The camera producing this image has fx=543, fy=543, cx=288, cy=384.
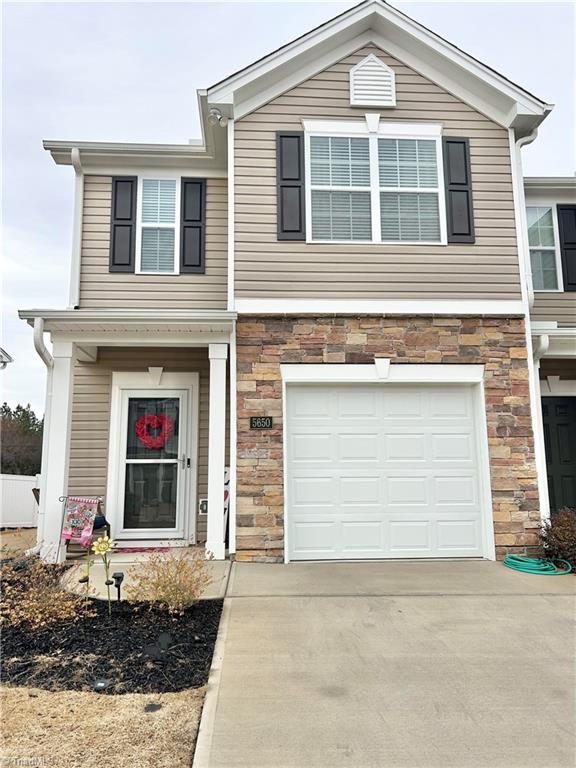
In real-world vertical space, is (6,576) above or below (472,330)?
below

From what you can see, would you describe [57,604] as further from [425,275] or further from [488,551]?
[425,275]

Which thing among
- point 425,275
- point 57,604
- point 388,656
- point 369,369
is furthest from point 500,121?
point 57,604

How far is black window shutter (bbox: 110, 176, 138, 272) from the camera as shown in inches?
304

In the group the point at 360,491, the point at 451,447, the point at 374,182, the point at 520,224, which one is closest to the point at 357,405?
the point at 360,491

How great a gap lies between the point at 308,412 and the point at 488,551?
8.79 feet

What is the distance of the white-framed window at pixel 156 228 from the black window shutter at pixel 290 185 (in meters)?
1.78

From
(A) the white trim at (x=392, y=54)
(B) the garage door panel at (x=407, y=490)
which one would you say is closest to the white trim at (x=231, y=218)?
(A) the white trim at (x=392, y=54)

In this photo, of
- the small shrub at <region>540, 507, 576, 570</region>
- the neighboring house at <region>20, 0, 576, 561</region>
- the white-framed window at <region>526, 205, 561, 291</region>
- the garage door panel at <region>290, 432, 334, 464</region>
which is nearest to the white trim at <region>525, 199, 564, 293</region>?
the white-framed window at <region>526, 205, 561, 291</region>

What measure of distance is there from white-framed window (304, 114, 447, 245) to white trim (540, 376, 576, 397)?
3071 millimetres

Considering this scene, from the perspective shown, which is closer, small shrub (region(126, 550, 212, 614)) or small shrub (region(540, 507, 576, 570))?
small shrub (region(126, 550, 212, 614))

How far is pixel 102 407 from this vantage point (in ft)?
25.3

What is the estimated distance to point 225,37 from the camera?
11.5 m

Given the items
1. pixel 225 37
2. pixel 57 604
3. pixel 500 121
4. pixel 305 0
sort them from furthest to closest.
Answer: pixel 225 37 < pixel 305 0 < pixel 500 121 < pixel 57 604

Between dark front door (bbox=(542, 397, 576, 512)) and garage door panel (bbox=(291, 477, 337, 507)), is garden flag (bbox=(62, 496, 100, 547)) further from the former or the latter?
dark front door (bbox=(542, 397, 576, 512))
